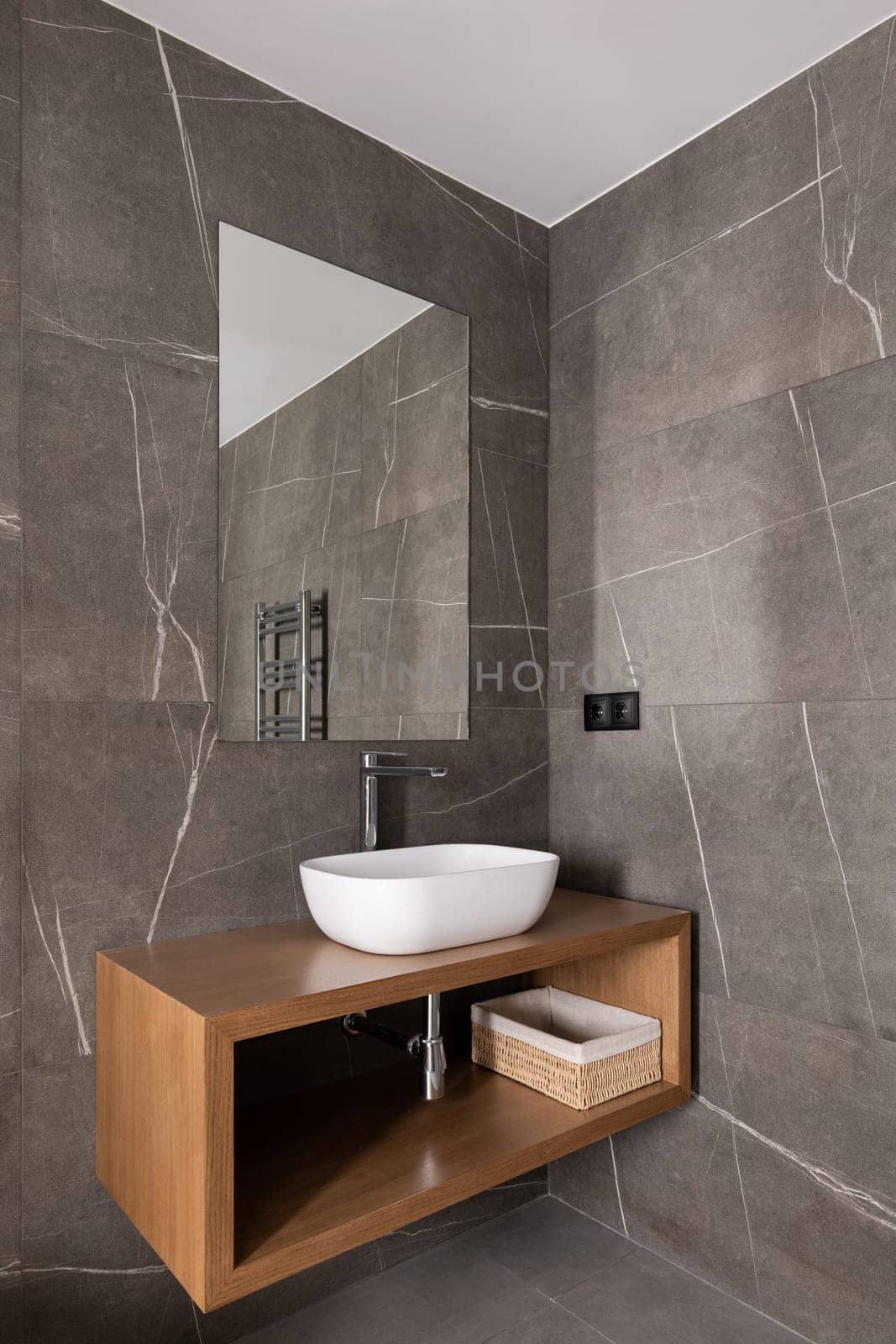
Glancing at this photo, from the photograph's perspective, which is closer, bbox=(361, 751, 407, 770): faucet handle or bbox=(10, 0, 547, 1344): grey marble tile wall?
bbox=(10, 0, 547, 1344): grey marble tile wall

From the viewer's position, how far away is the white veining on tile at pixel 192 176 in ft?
5.56

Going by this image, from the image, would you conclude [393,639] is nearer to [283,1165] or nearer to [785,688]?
[785,688]

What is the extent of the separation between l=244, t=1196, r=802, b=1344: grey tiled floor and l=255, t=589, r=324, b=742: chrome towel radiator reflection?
1106 mm

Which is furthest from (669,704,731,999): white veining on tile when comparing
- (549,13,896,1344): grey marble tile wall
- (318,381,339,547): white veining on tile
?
(318,381,339,547): white veining on tile

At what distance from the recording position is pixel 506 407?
225 centimetres

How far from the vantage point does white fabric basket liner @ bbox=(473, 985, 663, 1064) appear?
173 centimetres

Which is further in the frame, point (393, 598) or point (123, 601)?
point (393, 598)

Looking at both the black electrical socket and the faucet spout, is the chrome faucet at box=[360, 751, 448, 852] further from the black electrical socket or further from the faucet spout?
the black electrical socket

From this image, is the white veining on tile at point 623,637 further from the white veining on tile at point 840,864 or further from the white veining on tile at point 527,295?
the white veining on tile at point 527,295

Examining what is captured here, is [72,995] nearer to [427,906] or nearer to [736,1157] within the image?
[427,906]

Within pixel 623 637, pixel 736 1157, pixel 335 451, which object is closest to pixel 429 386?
pixel 335 451

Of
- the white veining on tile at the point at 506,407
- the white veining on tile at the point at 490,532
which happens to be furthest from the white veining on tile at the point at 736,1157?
the white veining on tile at the point at 506,407

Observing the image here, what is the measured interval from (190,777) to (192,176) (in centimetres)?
113

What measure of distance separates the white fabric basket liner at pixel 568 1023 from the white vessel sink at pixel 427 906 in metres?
0.29
